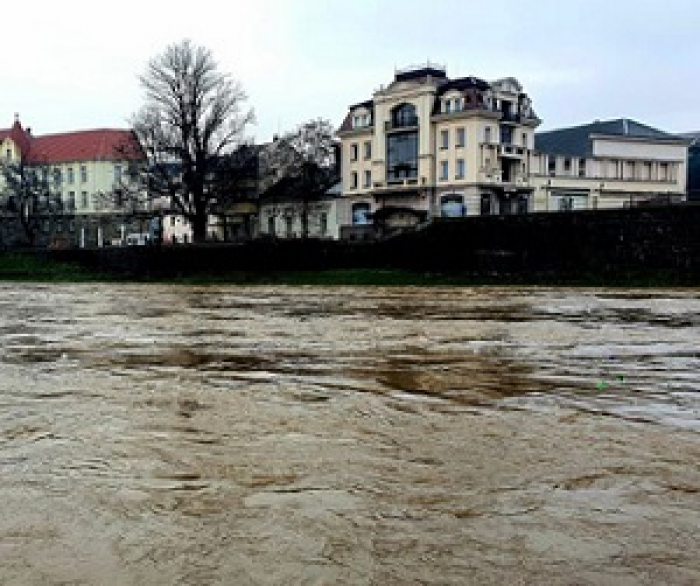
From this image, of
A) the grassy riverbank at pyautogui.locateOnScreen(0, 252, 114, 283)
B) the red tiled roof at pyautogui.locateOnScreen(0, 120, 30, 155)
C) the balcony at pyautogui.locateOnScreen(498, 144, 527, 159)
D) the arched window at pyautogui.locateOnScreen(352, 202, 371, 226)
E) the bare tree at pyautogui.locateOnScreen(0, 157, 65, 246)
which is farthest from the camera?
the red tiled roof at pyautogui.locateOnScreen(0, 120, 30, 155)

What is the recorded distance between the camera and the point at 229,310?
27.8 meters

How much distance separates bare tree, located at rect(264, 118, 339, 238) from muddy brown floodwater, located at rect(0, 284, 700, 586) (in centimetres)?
6388

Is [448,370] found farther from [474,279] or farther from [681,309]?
[474,279]

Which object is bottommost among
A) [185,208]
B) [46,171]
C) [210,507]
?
[210,507]

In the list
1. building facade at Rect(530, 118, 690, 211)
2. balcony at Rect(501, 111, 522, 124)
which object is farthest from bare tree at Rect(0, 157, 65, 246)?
building facade at Rect(530, 118, 690, 211)

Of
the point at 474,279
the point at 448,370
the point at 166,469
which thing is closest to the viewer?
the point at 166,469

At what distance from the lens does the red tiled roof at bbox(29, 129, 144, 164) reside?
105938mm

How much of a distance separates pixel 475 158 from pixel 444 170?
3.67 m

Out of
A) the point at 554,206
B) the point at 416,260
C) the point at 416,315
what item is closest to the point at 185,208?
the point at 416,260

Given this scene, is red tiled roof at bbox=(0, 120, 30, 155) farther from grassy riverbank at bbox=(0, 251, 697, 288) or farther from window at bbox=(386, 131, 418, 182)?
window at bbox=(386, 131, 418, 182)

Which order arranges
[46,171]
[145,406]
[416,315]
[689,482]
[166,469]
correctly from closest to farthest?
[689,482] → [166,469] → [145,406] → [416,315] → [46,171]

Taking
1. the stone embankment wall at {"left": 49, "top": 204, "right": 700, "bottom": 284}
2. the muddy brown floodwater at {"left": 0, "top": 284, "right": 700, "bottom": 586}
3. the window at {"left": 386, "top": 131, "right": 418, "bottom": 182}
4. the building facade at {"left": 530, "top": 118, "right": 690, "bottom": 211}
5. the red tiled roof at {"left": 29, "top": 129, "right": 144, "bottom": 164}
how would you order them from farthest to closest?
the red tiled roof at {"left": 29, "top": 129, "right": 144, "bottom": 164}, the building facade at {"left": 530, "top": 118, "right": 690, "bottom": 211}, the window at {"left": 386, "top": 131, "right": 418, "bottom": 182}, the stone embankment wall at {"left": 49, "top": 204, "right": 700, "bottom": 284}, the muddy brown floodwater at {"left": 0, "top": 284, "right": 700, "bottom": 586}

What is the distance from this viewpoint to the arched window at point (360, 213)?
255 ft

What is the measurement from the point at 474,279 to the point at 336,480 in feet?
132
